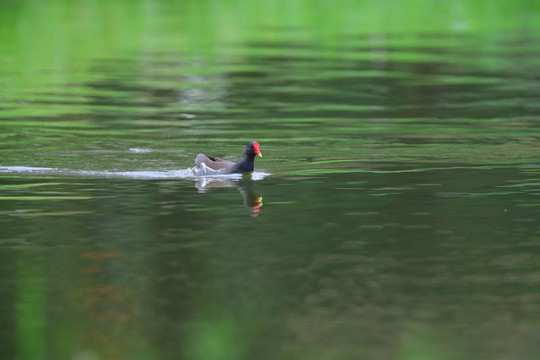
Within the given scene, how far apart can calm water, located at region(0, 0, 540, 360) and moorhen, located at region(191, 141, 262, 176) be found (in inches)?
8.8

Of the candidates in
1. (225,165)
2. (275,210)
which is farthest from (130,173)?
(275,210)

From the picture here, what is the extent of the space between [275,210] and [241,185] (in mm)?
2291

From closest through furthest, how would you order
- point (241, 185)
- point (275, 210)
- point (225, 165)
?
point (275, 210)
point (241, 185)
point (225, 165)

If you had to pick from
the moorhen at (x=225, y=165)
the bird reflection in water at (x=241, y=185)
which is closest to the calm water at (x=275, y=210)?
the bird reflection in water at (x=241, y=185)

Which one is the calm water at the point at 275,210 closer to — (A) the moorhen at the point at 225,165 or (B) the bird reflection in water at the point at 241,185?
(B) the bird reflection in water at the point at 241,185

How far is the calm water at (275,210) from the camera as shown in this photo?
9422 millimetres

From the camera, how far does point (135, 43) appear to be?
40781 millimetres

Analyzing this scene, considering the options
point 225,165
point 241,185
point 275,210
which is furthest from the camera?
point 225,165

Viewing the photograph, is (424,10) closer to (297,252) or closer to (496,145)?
(496,145)

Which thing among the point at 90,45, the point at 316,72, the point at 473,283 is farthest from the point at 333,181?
the point at 90,45

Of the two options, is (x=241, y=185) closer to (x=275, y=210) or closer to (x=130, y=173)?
(x=130, y=173)

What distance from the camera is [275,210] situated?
14352mm

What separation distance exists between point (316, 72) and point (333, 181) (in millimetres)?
15500

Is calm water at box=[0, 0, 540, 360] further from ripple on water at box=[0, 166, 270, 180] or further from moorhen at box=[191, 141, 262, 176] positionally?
moorhen at box=[191, 141, 262, 176]
